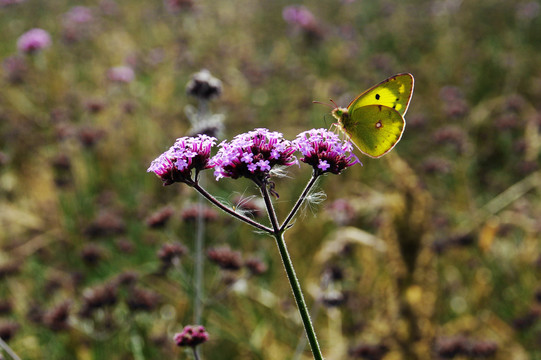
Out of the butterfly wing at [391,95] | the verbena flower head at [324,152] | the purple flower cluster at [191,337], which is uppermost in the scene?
the butterfly wing at [391,95]

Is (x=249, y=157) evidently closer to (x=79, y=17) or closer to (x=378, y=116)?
(x=378, y=116)

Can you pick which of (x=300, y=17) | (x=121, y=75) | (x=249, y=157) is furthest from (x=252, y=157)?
(x=300, y=17)

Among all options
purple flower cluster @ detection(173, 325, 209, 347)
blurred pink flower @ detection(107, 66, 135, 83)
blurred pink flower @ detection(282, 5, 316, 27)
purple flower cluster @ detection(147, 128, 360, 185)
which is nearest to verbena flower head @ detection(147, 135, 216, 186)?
purple flower cluster @ detection(147, 128, 360, 185)

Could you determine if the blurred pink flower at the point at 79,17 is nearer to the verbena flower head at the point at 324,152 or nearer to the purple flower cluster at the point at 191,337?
the purple flower cluster at the point at 191,337

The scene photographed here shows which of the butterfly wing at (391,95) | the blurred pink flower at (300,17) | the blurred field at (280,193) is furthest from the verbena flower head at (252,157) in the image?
the blurred pink flower at (300,17)

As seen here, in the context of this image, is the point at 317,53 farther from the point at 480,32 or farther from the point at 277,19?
the point at 480,32

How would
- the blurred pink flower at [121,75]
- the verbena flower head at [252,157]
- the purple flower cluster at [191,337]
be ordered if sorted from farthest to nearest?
the blurred pink flower at [121,75]
the purple flower cluster at [191,337]
the verbena flower head at [252,157]
